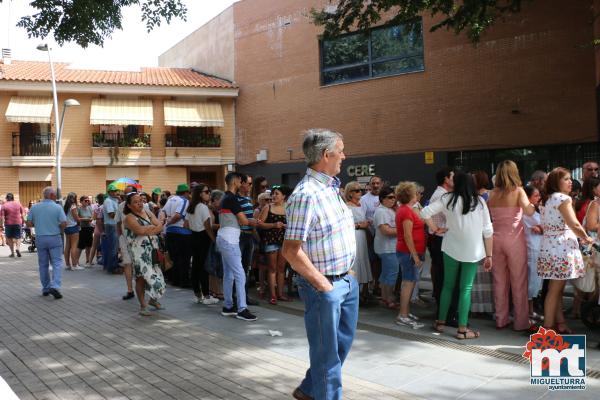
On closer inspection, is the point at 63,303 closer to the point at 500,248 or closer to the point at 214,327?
the point at 214,327

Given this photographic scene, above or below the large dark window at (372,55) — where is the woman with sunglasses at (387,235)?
below

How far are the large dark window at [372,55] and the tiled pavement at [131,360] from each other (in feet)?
45.9

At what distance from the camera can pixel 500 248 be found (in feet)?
21.2

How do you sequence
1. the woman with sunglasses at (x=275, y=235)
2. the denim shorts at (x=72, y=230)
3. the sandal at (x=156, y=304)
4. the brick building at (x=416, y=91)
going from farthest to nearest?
the brick building at (x=416, y=91)
the denim shorts at (x=72, y=230)
the woman with sunglasses at (x=275, y=235)
the sandal at (x=156, y=304)

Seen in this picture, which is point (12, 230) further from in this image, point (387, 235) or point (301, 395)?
point (301, 395)

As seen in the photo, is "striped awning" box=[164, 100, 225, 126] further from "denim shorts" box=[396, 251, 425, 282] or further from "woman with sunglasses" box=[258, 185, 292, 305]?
"denim shorts" box=[396, 251, 425, 282]

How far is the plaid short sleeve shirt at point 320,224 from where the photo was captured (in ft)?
11.5

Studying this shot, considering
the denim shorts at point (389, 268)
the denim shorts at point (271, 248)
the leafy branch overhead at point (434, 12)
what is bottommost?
the denim shorts at point (389, 268)

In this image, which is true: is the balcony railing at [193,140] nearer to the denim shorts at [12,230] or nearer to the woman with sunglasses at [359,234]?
the denim shorts at [12,230]

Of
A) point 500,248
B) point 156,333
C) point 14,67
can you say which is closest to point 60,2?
point 156,333

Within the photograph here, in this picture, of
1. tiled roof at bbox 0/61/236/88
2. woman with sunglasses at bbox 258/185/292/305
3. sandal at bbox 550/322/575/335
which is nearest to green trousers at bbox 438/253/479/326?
sandal at bbox 550/322/575/335

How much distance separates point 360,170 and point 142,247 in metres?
13.9

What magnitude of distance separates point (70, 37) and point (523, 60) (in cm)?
1320
